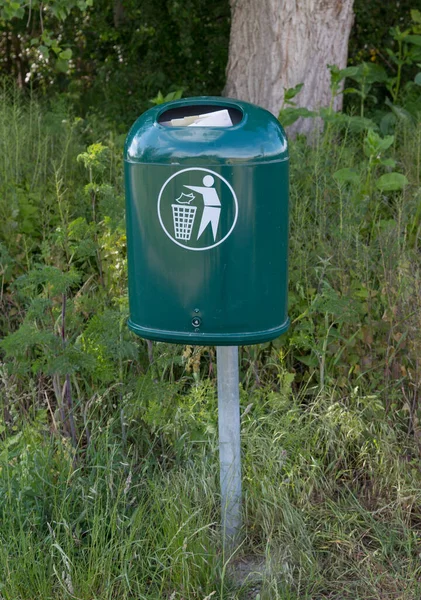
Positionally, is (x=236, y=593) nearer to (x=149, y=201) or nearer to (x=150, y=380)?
(x=150, y=380)

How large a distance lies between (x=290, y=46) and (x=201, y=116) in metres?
3.53

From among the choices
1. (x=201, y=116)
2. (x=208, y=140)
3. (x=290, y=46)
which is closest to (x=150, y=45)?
(x=290, y=46)

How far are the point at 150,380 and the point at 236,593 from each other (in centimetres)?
91

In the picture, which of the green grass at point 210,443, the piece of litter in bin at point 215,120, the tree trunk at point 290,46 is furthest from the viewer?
the tree trunk at point 290,46

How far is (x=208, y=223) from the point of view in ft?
7.65

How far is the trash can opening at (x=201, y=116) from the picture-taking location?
2438 millimetres

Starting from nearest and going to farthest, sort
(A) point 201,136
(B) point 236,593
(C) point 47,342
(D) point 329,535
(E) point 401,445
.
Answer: (A) point 201,136 → (B) point 236,593 → (D) point 329,535 → (C) point 47,342 → (E) point 401,445

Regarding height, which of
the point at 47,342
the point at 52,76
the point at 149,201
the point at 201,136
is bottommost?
the point at 52,76

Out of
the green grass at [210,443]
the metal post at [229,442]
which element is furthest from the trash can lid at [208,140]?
the green grass at [210,443]

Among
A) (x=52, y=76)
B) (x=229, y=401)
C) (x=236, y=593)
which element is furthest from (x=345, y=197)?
(x=52, y=76)

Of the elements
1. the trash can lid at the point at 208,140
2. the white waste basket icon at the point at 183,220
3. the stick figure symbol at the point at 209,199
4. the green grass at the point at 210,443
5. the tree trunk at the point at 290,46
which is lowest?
the green grass at the point at 210,443

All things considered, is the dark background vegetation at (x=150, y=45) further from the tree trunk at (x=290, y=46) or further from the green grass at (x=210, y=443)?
the green grass at (x=210, y=443)

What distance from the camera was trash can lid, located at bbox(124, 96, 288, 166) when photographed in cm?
229

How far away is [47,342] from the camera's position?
2.98 metres
